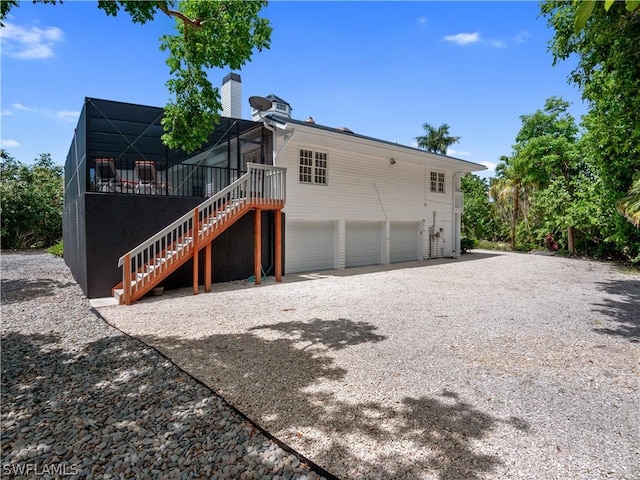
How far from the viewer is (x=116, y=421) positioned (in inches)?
119

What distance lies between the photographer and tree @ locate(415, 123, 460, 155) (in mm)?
39450

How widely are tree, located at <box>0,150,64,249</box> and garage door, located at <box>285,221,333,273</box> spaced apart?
20.0 metres

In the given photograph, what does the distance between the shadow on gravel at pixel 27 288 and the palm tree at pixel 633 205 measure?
683 inches

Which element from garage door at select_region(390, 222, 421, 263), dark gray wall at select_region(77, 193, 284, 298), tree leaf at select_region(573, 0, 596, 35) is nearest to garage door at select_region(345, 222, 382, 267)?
garage door at select_region(390, 222, 421, 263)

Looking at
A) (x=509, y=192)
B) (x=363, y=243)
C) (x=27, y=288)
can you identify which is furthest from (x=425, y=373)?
(x=509, y=192)

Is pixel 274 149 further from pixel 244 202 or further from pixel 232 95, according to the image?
pixel 232 95

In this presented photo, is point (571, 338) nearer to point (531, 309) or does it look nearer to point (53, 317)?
point (531, 309)

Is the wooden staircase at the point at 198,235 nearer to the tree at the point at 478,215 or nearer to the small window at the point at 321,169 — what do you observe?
the small window at the point at 321,169

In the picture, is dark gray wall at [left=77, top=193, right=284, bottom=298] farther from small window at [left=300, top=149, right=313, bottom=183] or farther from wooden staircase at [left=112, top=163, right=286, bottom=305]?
small window at [left=300, top=149, right=313, bottom=183]

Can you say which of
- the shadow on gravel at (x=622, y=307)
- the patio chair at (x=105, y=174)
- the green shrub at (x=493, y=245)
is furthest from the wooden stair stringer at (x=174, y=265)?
the green shrub at (x=493, y=245)

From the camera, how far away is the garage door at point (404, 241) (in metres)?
16.3

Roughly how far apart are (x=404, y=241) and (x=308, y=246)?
19.7 ft

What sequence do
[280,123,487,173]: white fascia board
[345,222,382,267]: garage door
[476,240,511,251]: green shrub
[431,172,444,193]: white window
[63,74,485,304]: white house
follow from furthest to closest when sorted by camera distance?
1. [476,240,511,251]: green shrub
2. [431,172,444,193]: white window
3. [345,222,382,267]: garage door
4. [280,123,487,173]: white fascia board
5. [63,74,485,304]: white house

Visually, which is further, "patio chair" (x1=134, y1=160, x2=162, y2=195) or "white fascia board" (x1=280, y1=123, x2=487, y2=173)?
"white fascia board" (x1=280, y1=123, x2=487, y2=173)
